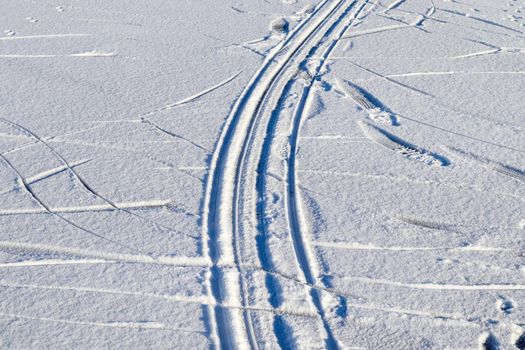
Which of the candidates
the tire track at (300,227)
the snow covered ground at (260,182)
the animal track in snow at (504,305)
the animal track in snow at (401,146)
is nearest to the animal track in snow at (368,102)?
the snow covered ground at (260,182)

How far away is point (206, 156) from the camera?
486 cm

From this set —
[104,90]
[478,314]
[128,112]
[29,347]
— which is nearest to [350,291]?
[478,314]

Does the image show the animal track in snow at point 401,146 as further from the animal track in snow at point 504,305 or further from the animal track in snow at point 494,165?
the animal track in snow at point 504,305

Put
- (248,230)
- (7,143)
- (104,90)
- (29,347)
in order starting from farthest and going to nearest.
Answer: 1. (104,90)
2. (7,143)
3. (248,230)
4. (29,347)

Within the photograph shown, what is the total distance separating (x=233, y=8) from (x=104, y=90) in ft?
8.55

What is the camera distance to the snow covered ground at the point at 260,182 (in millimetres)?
3432

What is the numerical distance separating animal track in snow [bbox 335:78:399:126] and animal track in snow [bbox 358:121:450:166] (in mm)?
177

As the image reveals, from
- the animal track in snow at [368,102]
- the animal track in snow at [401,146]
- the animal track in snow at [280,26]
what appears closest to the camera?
the animal track in snow at [401,146]

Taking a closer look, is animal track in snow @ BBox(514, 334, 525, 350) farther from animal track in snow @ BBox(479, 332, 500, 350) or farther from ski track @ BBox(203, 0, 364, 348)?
ski track @ BBox(203, 0, 364, 348)

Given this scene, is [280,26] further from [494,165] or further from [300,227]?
[300,227]

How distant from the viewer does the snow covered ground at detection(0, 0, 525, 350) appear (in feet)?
11.3

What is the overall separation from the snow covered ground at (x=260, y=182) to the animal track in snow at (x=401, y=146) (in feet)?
0.06

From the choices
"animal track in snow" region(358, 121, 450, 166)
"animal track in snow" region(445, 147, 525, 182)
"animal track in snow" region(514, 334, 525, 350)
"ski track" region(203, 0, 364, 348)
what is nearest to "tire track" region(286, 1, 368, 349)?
"ski track" region(203, 0, 364, 348)

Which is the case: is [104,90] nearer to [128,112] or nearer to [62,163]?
[128,112]
